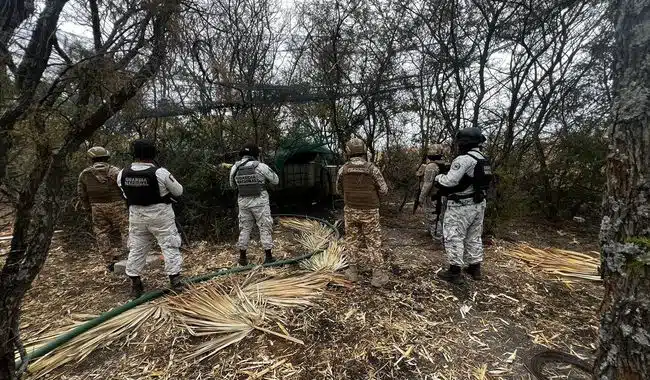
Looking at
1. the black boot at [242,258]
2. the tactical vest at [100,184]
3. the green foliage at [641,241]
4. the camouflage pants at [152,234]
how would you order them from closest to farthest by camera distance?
the green foliage at [641,241] → the camouflage pants at [152,234] → the tactical vest at [100,184] → the black boot at [242,258]

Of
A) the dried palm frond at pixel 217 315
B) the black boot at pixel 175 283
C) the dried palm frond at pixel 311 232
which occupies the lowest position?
the dried palm frond at pixel 217 315

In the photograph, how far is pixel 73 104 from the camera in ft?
9.99

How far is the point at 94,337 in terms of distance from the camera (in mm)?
2793

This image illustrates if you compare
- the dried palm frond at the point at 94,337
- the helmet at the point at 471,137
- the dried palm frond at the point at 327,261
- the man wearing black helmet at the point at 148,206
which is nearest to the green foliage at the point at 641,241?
the helmet at the point at 471,137

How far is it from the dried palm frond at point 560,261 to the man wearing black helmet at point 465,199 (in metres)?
1.25

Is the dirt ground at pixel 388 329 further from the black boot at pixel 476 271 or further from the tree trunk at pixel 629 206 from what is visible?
the tree trunk at pixel 629 206

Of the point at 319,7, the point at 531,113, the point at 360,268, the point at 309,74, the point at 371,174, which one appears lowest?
the point at 360,268

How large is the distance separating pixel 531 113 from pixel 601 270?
6.04m

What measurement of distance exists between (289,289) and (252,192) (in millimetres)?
1586


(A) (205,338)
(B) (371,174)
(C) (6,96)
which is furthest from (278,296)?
(C) (6,96)

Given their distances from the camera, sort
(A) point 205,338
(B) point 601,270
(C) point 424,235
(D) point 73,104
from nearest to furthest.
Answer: (B) point 601,270 < (A) point 205,338 < (D) point 73,104 < (C) point 424,235

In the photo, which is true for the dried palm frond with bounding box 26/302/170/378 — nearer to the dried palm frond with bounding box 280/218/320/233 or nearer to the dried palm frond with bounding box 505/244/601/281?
the dried palm frond with bounding box 280/218/320/233

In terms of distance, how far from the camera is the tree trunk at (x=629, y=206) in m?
1.42

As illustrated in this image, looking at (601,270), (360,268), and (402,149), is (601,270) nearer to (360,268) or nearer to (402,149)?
(360,268)
